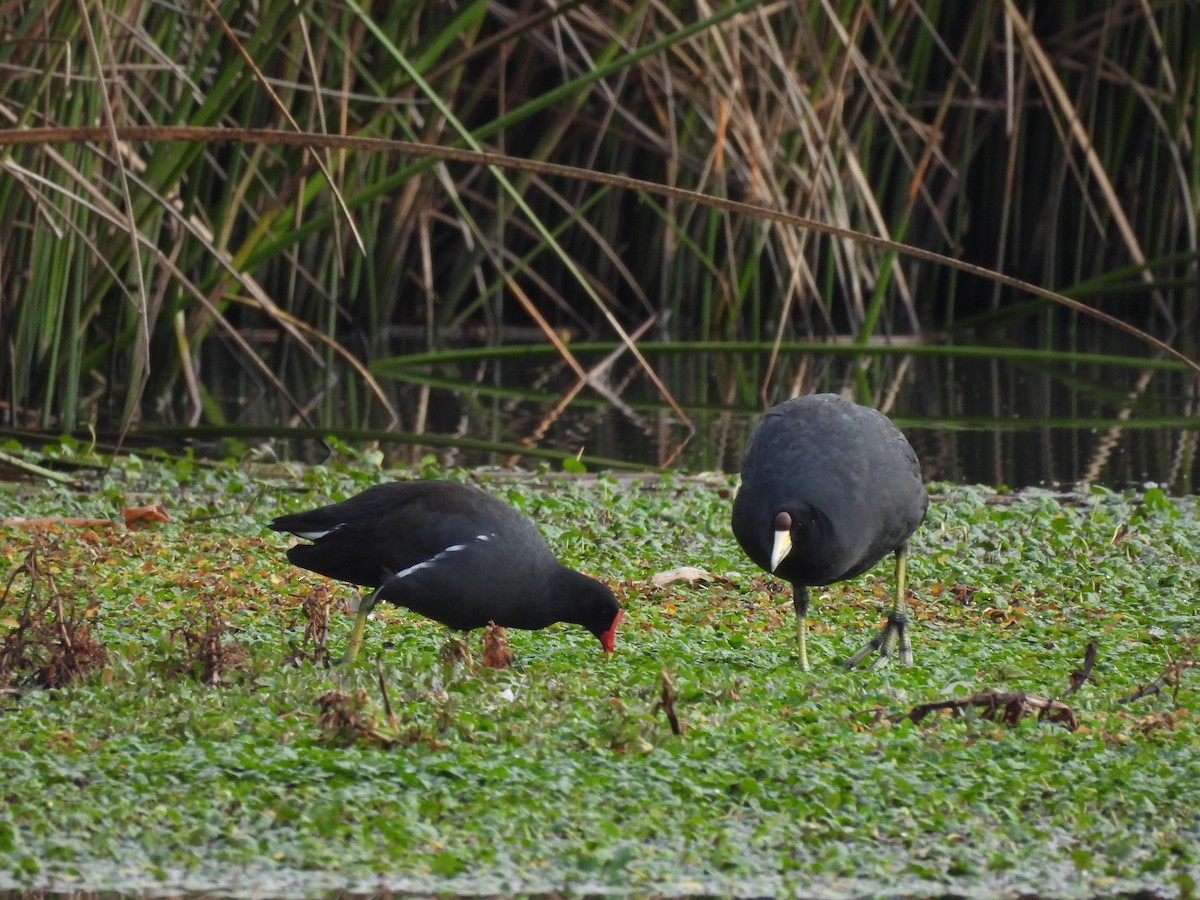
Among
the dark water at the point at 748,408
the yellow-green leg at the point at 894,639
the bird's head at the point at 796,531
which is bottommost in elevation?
the dark water at the point at 748,408

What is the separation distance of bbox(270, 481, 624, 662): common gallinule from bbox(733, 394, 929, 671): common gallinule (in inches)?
16.8

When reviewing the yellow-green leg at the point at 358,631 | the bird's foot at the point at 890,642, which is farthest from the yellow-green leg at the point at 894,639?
the yellow-green leg at the point at 358,631

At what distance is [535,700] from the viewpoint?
4098 millimetres

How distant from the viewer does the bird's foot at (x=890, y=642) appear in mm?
4742

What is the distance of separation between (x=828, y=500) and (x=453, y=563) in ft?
2.91

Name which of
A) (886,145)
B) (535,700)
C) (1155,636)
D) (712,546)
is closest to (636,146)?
(886,145)

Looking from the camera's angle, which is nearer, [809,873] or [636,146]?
[809,873]

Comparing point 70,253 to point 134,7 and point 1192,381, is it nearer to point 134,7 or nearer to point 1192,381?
point 134,7

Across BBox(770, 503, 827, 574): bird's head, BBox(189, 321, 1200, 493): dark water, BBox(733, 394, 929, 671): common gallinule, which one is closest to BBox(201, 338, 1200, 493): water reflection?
BBox(189, 321, 1200, 493): dark water

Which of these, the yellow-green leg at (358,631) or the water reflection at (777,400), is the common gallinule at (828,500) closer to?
the yellow-green leg at (358,631)

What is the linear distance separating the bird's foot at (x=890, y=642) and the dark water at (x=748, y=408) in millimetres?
2432

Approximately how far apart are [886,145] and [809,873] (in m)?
9.81

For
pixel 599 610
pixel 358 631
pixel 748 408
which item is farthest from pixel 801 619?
pixel 748 408

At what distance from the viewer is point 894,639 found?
4.88 metres
